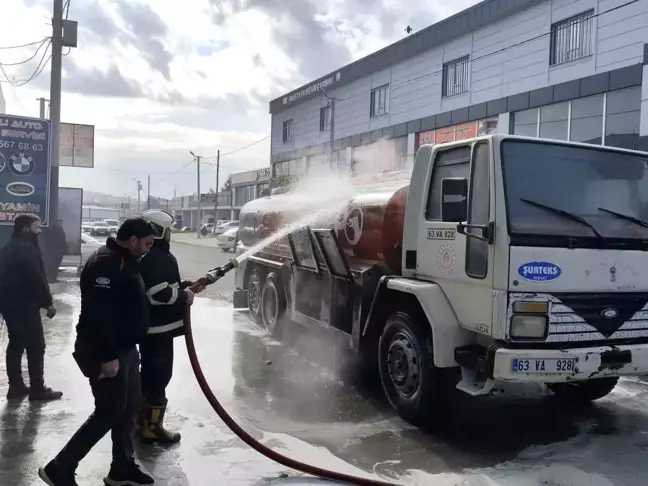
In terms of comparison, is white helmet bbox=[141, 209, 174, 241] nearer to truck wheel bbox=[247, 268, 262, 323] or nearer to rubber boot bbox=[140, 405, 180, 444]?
rubber boot bbox=[140, 405, 180, 444]

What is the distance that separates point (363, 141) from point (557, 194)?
2443 centimetres

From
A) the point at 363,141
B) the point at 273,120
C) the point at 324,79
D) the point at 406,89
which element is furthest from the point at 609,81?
the point at 273,120

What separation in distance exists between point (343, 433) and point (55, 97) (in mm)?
13142

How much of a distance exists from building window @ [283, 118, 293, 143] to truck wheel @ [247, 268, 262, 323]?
27633mm

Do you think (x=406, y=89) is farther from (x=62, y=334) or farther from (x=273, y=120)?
(x=62, y=334)

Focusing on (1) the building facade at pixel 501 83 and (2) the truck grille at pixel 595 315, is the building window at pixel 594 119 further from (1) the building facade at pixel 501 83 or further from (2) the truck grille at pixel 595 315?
(2) the truck grille at pixel 595 315

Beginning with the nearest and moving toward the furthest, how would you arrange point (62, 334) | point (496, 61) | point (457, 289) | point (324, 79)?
point (457, 289), point (62, 334), point (496, 61), point (324, 79)

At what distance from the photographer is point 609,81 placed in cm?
1694

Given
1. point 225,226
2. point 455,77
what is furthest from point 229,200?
A: point 455,77

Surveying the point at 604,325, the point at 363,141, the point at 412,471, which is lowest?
the point at 412,471

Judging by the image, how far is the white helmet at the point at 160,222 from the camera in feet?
15.9

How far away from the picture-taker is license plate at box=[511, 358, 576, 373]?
4480mm

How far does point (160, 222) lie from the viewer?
488 cm

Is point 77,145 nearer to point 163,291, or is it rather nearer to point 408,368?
point 163,291
